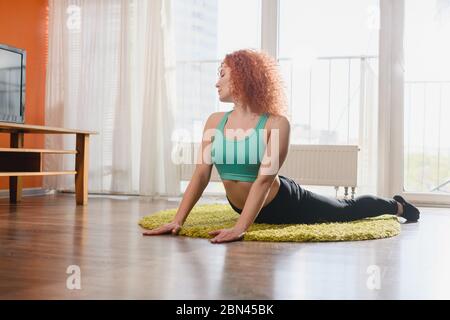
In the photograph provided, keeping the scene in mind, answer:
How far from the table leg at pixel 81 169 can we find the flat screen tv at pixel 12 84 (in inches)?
19.4

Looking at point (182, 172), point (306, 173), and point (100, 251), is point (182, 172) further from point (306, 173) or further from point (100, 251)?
point (100, 251)

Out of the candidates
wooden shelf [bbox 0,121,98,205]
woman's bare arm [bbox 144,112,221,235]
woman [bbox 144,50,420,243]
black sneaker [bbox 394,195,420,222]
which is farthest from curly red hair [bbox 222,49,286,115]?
wooden shelf [bbox 0,121,98,205]

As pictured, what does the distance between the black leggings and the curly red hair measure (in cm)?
36

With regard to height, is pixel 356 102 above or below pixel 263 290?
above

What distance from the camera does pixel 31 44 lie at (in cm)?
478

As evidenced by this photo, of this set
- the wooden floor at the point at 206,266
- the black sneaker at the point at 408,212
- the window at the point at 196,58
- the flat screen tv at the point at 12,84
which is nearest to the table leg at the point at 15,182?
the flat screen tv at the point at 12,84

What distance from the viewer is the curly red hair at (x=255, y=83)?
2.25 metres

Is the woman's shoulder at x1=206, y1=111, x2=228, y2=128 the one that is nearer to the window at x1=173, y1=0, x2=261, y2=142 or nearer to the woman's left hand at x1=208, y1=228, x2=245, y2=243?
the woman's left hand at x1=208, y1=228, x2=245, y2=243

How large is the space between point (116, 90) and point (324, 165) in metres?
1.91

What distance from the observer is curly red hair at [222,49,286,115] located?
2.25 meters

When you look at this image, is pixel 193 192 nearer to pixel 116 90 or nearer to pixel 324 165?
pixel 324 165
